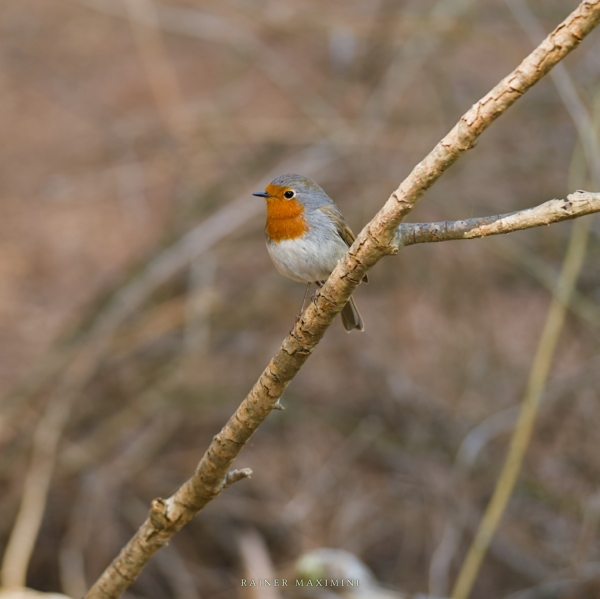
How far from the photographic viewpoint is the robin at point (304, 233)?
3.32 m

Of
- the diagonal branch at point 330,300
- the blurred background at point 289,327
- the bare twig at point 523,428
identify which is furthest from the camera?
the blurred background at point 289,327

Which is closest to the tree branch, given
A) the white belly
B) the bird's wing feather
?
the white belly

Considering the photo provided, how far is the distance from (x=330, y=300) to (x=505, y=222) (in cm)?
47

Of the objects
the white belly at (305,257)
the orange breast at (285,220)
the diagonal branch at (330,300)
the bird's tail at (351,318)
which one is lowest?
the diagonal branch at (330,300)

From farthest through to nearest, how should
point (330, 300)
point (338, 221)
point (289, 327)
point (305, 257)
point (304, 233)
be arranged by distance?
point (289, 327) < point (338, 221) < point (304, 233) < point (305, 257) < point (330, 300)

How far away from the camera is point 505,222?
5.26 feet

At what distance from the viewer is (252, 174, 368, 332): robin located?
131 inches

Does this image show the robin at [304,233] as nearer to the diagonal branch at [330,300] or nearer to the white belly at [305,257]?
the white belly at [305,257]

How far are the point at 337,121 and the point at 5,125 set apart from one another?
4061 millimetres

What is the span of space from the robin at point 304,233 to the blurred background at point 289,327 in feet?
5.23

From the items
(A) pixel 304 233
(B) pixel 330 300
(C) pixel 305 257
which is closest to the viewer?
(B) pixel 330 300

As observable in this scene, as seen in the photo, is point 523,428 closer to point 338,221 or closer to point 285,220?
point 338,221

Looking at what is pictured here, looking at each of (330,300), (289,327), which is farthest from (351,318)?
(289,327)

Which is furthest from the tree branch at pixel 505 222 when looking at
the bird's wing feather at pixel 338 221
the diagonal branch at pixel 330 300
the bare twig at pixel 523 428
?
the bare twig at pixel 523 428
